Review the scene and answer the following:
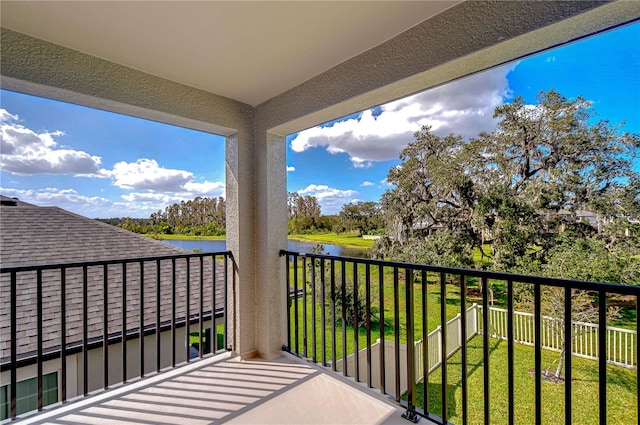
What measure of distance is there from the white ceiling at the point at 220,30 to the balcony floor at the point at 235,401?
244 cm

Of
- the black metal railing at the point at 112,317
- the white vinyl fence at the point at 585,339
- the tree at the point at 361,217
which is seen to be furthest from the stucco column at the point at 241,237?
the white vinyl fence at the point at 585,339

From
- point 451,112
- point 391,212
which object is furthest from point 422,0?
point 391,212

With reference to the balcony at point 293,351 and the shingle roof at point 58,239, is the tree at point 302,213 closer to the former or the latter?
the balcony at point 293,351

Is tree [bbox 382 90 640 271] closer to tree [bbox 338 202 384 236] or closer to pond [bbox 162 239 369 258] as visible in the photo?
tree [bbox 338 202 384 236]

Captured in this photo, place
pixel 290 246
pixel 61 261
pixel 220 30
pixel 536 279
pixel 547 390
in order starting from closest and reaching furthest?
pixel 536 279
pixel 220 30
pixel 547 390
pixel 61 261
pixel 290 246

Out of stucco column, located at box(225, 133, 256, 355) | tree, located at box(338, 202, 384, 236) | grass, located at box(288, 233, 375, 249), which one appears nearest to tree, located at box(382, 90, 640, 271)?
tree, located at box(338, 202, 384, 236)

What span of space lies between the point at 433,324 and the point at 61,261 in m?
3.32

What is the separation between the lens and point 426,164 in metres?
2.41

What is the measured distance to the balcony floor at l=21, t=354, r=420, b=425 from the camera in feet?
6.00

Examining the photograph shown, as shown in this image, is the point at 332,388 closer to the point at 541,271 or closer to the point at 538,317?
the point at 538,317

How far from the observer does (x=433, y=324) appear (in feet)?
8.92

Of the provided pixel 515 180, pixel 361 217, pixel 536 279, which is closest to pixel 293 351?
pixel 361 217

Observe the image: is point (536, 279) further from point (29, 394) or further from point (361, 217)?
point (29, 394)

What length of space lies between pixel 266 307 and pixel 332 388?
3.14 feet
